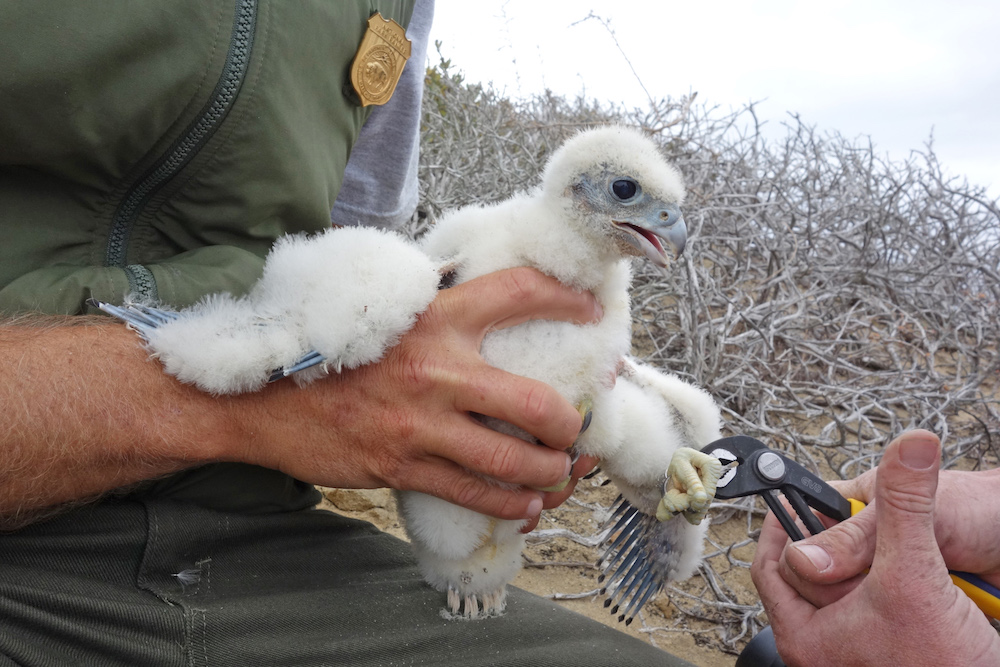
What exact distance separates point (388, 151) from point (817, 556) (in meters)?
1.48

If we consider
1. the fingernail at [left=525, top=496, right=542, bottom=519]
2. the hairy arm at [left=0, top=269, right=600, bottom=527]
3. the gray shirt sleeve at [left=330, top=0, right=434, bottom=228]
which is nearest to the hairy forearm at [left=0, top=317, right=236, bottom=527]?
the hairy arm at [left=0, top=269, right=600, bottom=527]

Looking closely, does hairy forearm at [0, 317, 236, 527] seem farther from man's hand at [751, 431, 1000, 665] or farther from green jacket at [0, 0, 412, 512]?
man's hand at [751, 431, 1000, 665]

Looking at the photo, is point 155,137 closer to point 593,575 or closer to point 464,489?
point 464,489

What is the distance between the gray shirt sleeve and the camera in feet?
6.44

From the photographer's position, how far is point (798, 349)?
11.4ft

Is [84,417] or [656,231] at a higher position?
[656,231]

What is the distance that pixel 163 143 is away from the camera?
128cm

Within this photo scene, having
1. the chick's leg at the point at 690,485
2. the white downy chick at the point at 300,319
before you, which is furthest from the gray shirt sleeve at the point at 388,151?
the chick's leg at the point at 690,485

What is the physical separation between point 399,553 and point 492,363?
1.90 feet

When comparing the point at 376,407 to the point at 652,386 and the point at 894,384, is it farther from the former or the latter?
the point at 894,384

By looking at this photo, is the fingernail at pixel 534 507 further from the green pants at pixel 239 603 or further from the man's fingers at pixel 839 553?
the man's fingers at pixel 839 553

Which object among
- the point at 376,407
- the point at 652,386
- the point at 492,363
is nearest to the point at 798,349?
the point at 652,386

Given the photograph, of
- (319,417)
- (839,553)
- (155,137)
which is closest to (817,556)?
(839,553)

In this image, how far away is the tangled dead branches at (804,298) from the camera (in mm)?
3037
